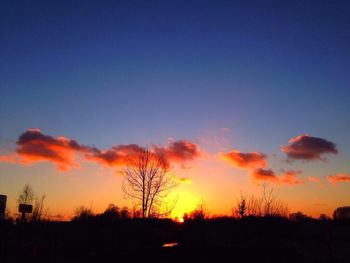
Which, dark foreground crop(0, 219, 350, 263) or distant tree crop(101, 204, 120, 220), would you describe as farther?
distant tree crop(101, 204, 120, 220)

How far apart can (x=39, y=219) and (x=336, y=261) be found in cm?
2725

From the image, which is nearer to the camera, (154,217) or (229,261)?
(229,261)

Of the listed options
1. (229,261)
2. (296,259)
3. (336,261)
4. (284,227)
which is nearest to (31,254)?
(229,261)

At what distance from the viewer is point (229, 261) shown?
39.9ft

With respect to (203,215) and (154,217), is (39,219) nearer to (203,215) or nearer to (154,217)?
(154,217)

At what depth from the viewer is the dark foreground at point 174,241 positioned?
1183cm

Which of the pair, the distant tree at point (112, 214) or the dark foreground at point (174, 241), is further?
the distant tree at point (112, 214)

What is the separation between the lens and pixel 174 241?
788 inches

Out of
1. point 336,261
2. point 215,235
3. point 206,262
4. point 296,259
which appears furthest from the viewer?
point 215,235

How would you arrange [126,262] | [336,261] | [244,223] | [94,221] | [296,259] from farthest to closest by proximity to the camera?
1. [94,221]
2. [244,223]
3. [336,261]
4. [296,259]
5. [126,262]

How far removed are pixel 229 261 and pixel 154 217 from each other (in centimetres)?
2536

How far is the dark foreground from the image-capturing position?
38.8 feet

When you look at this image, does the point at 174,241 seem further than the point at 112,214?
No

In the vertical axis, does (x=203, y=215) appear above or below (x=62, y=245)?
above
